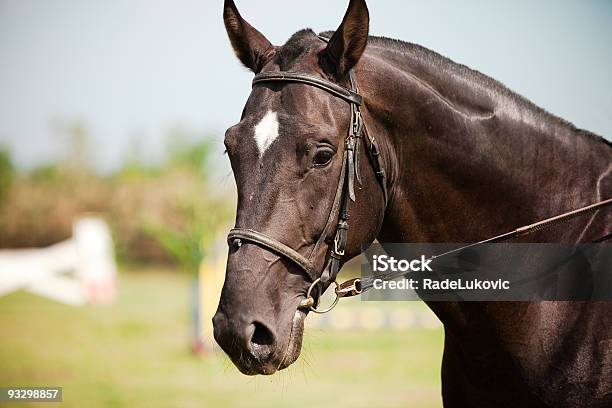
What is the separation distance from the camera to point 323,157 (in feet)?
9.11

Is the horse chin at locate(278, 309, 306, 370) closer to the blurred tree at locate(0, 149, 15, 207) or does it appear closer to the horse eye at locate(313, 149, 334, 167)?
the horse eye at locate(313, 149, 334, 167)

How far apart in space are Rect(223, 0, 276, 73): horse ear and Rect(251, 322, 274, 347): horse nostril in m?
1.31

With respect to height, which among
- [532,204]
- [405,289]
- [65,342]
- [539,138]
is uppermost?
[65,342]

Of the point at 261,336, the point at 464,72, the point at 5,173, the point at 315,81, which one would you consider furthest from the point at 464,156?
the point at 5,173

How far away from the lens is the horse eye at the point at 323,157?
9.06 feet

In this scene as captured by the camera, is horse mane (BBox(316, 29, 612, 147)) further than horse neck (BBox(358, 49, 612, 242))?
Yes

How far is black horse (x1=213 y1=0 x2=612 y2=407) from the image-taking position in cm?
266

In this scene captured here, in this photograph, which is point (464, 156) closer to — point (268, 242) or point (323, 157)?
point (323, 157)

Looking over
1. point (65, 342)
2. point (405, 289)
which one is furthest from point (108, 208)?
point (405, 289)

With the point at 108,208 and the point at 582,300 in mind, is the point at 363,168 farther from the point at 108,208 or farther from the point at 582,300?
the point at 108,208

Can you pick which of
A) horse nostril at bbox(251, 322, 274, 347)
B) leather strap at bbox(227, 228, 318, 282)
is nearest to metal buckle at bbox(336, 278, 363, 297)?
leather strap at bbox(227, 228, 318, 282)

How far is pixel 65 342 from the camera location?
576 inches

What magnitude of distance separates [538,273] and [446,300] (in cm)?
47

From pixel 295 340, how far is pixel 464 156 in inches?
50.3
